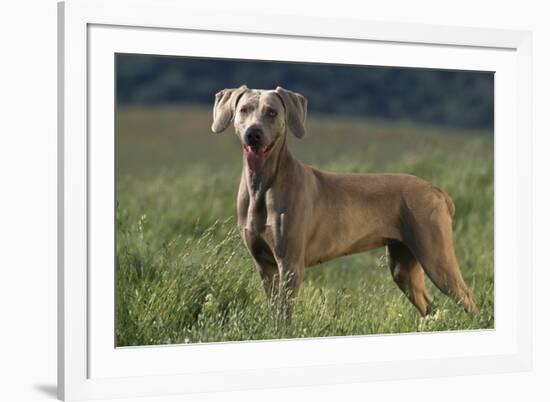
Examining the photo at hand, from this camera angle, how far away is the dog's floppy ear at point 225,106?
22.3ft

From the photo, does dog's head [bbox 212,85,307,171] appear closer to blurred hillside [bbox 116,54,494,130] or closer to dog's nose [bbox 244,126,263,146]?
dog's nose [bbox 244,126,263,146]

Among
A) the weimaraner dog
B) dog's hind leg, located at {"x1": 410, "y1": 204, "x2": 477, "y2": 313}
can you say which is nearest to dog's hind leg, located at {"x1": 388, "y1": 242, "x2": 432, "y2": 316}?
the weimaraner dog

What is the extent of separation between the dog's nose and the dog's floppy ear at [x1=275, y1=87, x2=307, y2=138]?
286 millimetres

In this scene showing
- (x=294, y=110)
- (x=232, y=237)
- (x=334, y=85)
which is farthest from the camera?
(x=334, y=85)

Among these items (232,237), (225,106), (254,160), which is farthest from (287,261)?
(225,106)

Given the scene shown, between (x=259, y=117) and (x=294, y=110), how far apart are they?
1.00ft

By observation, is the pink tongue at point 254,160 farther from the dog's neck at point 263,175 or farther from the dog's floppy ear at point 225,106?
the dog's floppy ear at point 225,106

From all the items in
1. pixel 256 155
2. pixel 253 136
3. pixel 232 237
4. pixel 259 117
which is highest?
pixel 259 117

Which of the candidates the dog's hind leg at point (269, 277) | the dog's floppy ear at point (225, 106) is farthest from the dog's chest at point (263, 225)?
the dog's floppy ear at point (225, 106)

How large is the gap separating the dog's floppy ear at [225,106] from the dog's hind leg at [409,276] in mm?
1652

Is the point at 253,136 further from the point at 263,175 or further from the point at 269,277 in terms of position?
the point at 269,277

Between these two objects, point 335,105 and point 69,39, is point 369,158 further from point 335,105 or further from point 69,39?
point 69,39

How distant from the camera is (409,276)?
7672 mm

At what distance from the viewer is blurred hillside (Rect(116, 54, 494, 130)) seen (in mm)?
6910
